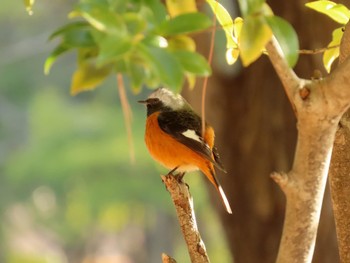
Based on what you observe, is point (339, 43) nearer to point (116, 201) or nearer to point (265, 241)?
point (265, 241)

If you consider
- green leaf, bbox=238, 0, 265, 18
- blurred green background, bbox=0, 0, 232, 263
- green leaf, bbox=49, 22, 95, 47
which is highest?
blurred green background, bbox=0, 0, 232, 263

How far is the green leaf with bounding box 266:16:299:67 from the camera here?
0.98 m

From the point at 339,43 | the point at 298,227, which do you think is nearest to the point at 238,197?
the point at 339,43

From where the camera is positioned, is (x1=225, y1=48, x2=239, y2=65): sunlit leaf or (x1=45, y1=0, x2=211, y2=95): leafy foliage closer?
(x1=45, y1=0, x2=211, y2=95): leafy foliage

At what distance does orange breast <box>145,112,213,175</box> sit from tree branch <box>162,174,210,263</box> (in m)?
0.68

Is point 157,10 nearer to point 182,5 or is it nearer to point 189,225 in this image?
point 182,5

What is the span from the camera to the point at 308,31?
3.56 metres

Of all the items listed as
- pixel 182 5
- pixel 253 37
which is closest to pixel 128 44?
pixel 253 37

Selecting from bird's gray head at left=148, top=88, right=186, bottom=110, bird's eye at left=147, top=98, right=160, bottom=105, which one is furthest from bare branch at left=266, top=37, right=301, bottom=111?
bird's eye at left=147, top=98, right=160, bottom=105

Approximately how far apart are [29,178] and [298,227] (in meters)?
9.91

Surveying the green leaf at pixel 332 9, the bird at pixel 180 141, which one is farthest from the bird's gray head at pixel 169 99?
the green leaf at pixel 332 9

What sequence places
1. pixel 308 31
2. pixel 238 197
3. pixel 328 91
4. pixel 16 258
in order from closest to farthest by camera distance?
pixel 328 91 < pixel 308 31 < pixel 238 197 < pixel 16 258

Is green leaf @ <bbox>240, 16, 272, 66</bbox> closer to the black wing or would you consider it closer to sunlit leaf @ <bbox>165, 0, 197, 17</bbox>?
sunlit leaf @ <bbox>165, 0, 197, 17</bbox>

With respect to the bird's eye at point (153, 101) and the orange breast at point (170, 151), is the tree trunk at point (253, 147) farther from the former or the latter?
the orange breast at point (170, 151)
